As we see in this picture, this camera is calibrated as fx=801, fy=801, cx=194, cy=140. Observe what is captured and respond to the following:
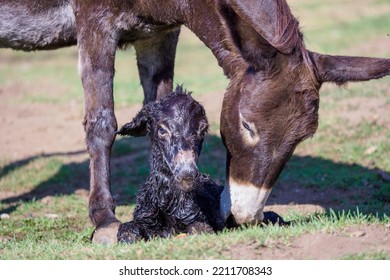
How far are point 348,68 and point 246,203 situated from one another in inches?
46.1

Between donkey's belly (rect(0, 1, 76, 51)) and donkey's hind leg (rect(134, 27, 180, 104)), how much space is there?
73 cm

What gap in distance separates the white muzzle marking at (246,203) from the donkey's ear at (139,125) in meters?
0.87

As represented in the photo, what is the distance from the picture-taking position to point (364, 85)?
12.5 m

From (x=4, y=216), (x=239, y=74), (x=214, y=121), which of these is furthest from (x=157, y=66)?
(x=214, y=121)

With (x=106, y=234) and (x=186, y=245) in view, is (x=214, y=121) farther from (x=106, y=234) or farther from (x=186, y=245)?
(x=186, y=245)

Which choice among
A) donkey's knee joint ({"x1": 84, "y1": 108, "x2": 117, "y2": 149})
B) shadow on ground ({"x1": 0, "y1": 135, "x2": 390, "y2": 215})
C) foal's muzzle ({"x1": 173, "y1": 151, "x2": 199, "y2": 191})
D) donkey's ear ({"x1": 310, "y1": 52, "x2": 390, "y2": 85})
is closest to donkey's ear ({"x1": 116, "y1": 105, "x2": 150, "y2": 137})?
donkey's knee joint ({"x1": 84, "y1": 108, "x2": 117, "y2": 149})

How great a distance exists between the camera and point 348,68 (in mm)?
5508

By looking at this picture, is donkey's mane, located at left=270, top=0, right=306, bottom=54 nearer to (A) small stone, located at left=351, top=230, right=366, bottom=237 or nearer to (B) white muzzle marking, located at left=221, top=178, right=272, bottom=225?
(B) white muzzle marking, located at left=221, top=178, right=272, bottom=225

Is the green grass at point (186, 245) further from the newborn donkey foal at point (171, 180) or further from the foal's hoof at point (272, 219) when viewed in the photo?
the newborn donkey foal at point (171, 180)

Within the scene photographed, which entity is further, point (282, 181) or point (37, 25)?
point (282, 181)

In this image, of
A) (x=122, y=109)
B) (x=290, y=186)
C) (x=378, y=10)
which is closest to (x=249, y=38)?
(x=290, y=186)

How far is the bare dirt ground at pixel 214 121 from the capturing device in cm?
491
